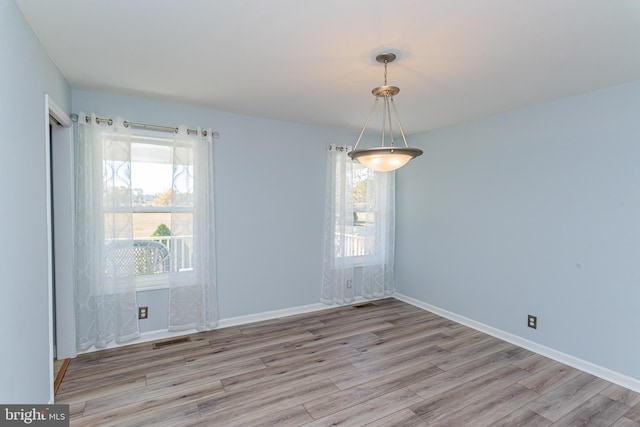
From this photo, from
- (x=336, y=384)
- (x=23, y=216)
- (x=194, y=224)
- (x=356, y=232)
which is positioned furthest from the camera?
(x=356, y=232)

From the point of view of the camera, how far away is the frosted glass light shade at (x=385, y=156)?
2086mm

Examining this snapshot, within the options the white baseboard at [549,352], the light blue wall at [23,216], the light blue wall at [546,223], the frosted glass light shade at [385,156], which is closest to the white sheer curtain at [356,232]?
the light blue wall at [546,223]

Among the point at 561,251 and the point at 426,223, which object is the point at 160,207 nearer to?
the point at 426,223

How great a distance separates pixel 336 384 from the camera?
8.42ft

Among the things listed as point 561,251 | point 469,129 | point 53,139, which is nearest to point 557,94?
point 469,129

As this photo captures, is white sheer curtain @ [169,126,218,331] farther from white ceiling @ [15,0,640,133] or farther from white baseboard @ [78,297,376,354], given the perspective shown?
white ceiling @ [15,0,640,133]

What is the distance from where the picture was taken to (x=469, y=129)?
3805 millimetres

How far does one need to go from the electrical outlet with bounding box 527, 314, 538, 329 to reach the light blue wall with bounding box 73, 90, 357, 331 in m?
2.36

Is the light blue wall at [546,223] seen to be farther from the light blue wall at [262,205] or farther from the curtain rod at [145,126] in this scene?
the curtain rod at [145,126]

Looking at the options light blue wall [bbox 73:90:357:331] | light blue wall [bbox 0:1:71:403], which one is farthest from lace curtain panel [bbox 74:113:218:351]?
light blue wall [bbox 0:1:71:403]

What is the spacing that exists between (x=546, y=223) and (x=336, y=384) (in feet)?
8.09

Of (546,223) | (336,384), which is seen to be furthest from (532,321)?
(336,384)

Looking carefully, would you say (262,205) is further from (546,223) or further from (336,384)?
(546,223)

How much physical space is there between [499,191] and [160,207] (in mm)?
3588
